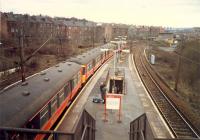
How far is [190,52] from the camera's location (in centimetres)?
3462

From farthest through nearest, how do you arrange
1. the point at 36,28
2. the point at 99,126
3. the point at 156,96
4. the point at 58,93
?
the point at 36,28, the point at 156,96, the point at 58,93, the point at 99,126

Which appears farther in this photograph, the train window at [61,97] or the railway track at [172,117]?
the railway track at [172,117]

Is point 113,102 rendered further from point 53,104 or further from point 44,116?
point 53,104

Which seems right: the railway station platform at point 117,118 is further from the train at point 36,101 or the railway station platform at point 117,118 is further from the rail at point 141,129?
the train at point 36,101

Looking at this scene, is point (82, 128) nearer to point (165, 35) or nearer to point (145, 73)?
point (145, 73)

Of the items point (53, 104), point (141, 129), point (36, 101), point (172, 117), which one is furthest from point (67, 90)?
point (141, 129)

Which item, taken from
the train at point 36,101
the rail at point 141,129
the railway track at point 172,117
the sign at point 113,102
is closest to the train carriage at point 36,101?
the train at point 36,101

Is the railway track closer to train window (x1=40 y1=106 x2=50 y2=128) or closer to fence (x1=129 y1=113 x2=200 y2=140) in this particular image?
fence (x1=129 y1=113 x2=200 y2=140)

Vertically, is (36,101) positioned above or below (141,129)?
above

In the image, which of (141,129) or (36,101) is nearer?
(141,129)

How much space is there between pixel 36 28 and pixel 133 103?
56712mm

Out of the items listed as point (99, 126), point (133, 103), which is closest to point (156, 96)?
point (133, 103)

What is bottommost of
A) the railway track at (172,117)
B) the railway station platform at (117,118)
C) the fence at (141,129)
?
the railway track at (172,117)

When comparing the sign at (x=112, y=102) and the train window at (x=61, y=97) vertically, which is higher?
the sign at (x=112, y=102)
